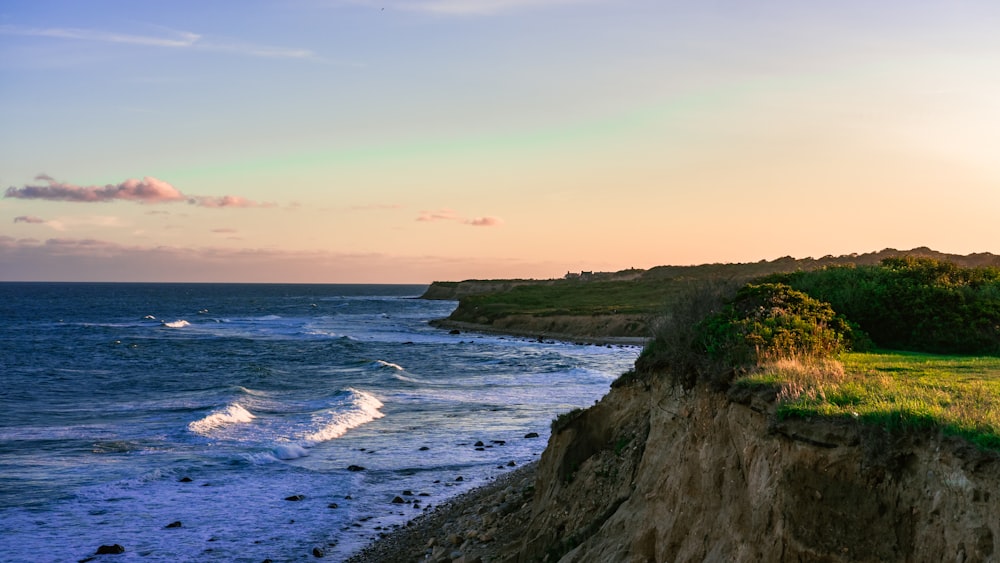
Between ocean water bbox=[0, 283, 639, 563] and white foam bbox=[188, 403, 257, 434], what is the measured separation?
96mm

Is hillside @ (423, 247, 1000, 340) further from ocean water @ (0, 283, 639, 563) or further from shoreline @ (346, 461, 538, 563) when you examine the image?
shoreline @ (346, 461, 538, 563)

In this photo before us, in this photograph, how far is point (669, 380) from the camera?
38.5 ft

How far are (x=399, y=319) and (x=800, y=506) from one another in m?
107

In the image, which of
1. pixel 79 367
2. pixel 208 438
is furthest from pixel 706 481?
pixel 79 367

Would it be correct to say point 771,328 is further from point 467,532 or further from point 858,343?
point 467,532

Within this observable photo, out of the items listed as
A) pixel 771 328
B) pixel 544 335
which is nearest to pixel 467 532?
pixel 771 328

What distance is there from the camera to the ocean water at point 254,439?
18312 millimetres

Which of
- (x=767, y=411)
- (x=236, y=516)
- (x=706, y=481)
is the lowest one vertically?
(x=236, y=516)

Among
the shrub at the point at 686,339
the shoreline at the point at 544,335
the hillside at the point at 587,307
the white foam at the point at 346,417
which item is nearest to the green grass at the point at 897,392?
the shrub at the point at 686,339

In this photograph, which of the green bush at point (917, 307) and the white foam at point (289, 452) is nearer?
the green bush at point (917, 307)

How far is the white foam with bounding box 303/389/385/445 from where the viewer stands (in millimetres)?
29359

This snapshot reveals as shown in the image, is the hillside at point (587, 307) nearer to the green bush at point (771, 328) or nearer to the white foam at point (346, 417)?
the white foam at point (346, 417)

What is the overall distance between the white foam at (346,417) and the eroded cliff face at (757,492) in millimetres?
17425

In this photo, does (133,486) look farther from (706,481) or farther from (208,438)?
(706,481)
